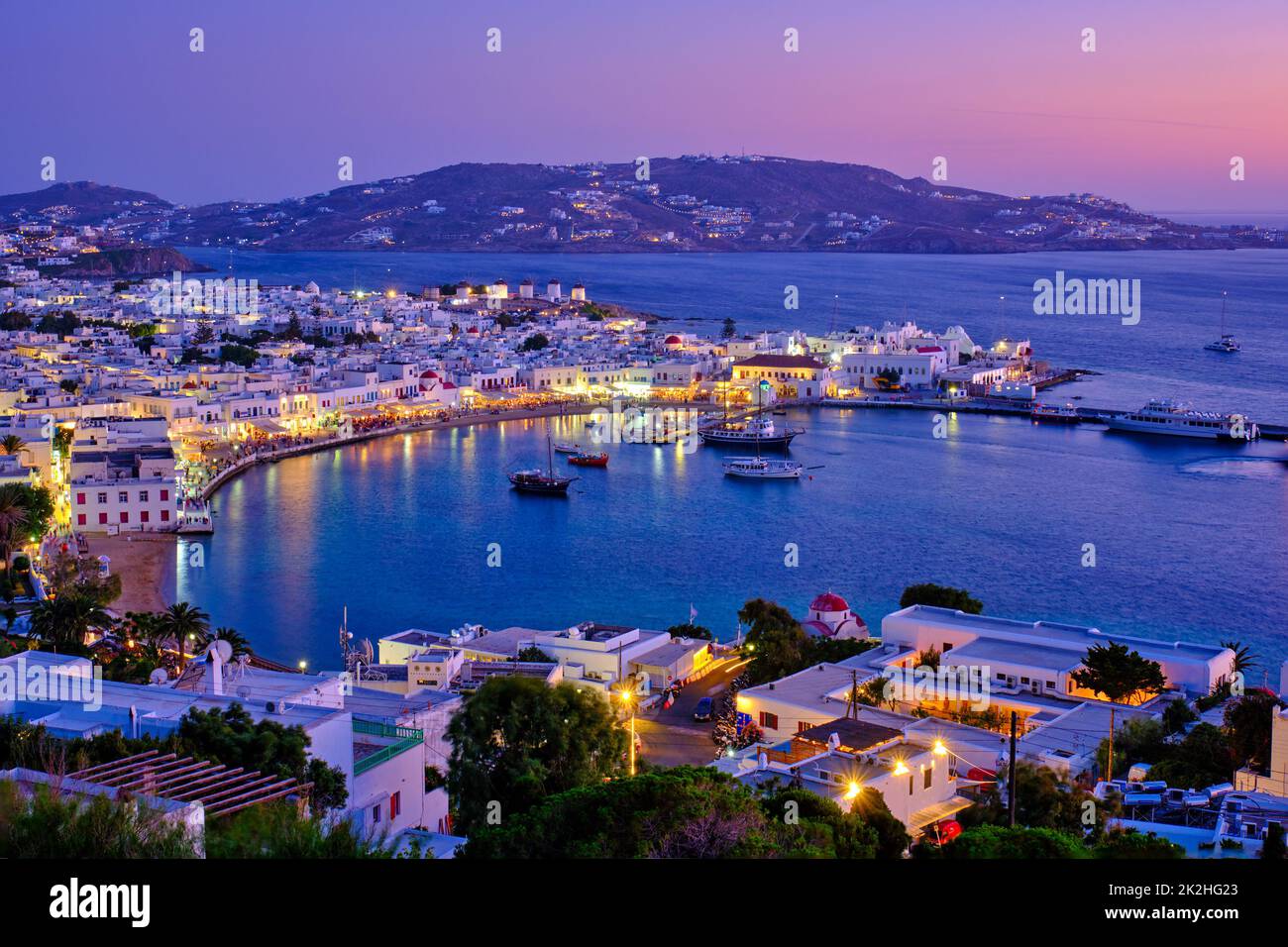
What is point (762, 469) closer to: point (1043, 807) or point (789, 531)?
point (789, 531)

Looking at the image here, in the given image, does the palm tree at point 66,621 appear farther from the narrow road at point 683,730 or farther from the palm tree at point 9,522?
the narrow road at point 683,730

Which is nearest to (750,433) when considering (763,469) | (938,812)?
(763,469)

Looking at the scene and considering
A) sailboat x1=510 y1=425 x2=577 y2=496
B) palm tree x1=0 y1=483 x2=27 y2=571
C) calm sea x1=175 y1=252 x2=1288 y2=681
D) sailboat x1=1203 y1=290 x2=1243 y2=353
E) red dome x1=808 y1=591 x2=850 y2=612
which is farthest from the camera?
sailboat x1=1203 y1=290 x2=1243 y2=353

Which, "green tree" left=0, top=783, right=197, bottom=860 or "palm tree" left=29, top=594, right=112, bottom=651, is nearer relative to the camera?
"green tree" left=0, top=783, right=197, bottom=860

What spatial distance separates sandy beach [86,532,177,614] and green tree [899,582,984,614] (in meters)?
4.60

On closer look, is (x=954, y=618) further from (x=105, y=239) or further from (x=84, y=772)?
(x=105, y=239)

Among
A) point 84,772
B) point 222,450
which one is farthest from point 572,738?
point 222,450

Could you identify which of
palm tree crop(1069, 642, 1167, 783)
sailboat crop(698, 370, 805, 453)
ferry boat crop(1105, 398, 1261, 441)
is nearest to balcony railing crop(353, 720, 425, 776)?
palm tree crop(1069, 642, 1167, 783)

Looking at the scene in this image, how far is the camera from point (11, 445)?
11.3m

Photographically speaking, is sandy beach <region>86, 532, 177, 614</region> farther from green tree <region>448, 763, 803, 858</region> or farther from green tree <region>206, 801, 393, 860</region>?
green tree <region>206, 801, 393, 860</region>

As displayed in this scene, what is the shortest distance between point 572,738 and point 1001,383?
17.6 m

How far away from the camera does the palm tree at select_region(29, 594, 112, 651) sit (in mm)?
6469

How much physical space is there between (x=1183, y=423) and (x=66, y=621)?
47.3 feet

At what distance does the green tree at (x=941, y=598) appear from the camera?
24.9 feet
